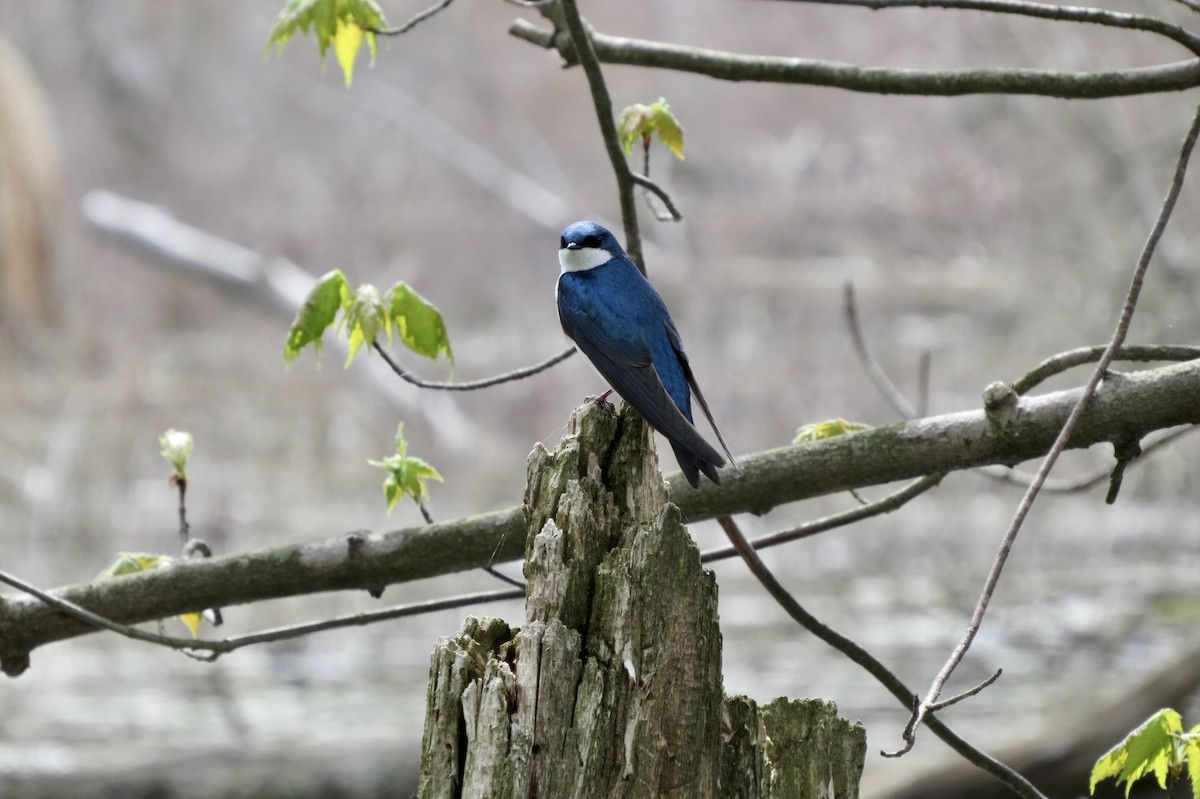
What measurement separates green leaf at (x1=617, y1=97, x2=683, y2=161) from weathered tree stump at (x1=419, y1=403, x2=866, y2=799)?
707mm

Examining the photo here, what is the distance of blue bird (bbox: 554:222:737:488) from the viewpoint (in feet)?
4.97

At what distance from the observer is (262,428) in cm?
834

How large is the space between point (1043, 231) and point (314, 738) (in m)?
4.52

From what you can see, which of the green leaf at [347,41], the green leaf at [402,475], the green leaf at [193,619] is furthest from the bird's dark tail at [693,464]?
the green leaf at [193,619]

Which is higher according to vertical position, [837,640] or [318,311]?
[318,311]

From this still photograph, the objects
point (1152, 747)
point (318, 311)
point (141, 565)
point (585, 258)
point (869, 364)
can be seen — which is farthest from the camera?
point (869, 364)

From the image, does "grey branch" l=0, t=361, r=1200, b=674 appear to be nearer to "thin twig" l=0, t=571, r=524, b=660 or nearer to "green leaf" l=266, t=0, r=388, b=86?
"thin twig" l=0, t=571, r=524, b=660

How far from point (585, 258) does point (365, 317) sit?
0.33m

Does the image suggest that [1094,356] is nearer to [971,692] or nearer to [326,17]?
[971,692]

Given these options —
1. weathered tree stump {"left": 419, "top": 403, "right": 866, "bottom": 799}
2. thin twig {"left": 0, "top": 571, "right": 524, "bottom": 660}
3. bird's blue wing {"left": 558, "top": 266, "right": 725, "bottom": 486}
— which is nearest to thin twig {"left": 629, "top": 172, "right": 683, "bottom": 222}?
bird's blue wing {"left": 558, "top": 266, "right": 725, "bottom": 486}

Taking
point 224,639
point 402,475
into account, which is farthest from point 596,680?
point 224,639

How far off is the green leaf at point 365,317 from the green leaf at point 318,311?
0.7 inches

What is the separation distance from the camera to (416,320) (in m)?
1.77

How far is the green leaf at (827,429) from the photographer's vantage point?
6.22 feet
